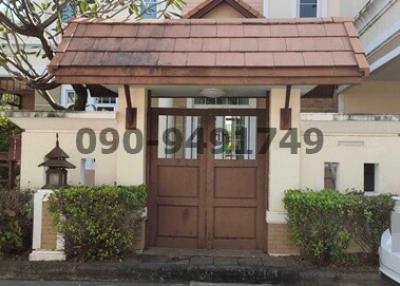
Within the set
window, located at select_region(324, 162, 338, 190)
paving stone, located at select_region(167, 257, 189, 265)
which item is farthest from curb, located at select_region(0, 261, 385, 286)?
window, located at select_region(324, 162, 338, 190)

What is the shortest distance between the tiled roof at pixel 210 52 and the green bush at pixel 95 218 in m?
1.47

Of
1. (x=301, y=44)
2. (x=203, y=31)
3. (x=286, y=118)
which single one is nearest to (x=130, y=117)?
(x=203, y=31)

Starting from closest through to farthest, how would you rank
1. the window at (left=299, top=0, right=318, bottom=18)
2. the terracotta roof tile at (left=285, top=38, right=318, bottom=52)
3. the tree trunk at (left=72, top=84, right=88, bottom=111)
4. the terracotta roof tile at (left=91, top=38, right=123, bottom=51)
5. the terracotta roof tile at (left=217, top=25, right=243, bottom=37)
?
the terracotta roof tile at (left=285, top=38, right=318, bottom=52), the terracotta roof tile at (left=91, top=38, right=123, bottom=51), the terracotta roof tile at (left=217, top=25, right=243, bottom=37), the tree trunk at (left=72, top=84, right=88, bottom=111), the window at (left=299, top=0, right=318, bottom=18)

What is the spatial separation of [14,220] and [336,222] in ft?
13.9

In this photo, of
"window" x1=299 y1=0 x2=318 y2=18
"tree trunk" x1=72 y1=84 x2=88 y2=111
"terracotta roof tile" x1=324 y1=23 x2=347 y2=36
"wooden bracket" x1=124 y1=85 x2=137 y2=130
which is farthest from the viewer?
"window" x1=299 y1=0 x2=318 y2=18

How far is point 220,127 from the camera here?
8.12 m

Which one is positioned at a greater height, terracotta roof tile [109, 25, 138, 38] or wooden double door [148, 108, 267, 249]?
terracotta roof tile [109, 25, 138, 38]

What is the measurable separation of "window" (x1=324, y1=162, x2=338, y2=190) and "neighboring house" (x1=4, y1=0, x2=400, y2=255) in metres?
0.03

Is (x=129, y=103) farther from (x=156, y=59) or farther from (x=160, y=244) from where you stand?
(x=160, y=244)

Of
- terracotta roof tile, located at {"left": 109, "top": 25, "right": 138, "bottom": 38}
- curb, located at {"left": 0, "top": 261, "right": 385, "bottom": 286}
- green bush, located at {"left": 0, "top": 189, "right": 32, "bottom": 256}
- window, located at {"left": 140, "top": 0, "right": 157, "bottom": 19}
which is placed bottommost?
curb, located at {"left": 0, "top": 261, "right": 385, "bottom": 286}

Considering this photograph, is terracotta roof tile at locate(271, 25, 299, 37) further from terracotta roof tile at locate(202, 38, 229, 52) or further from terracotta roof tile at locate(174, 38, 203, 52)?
Answer: terracotta roof tile at locate(174, 38, 203, 52)

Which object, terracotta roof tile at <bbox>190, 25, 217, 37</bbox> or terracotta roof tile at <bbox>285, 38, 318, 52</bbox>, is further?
terracotta roof tile at <bbox>190, 25, 217, 37</bbox>

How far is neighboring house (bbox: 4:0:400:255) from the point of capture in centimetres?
683

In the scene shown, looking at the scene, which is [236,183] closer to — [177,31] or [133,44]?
[177,31]
